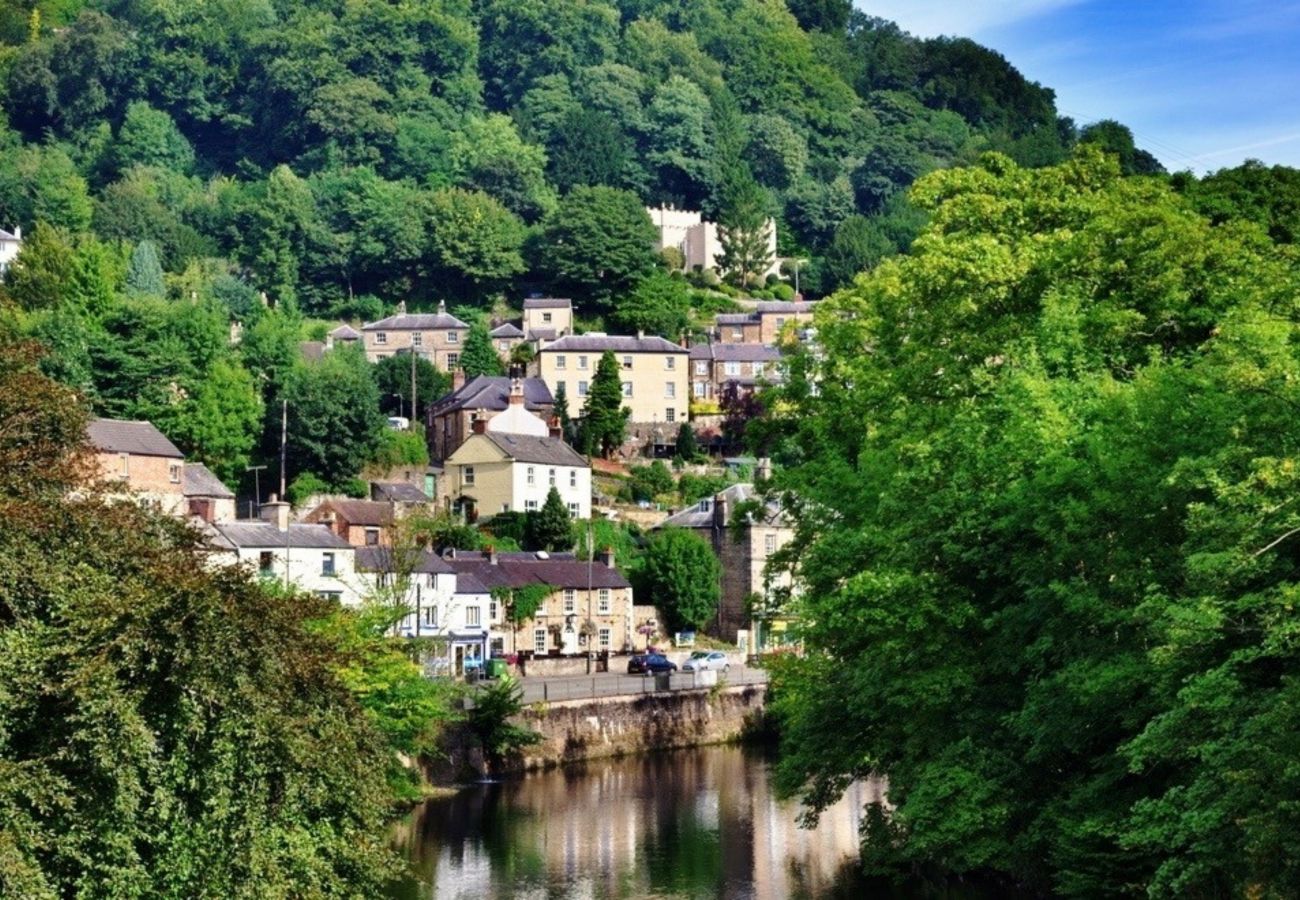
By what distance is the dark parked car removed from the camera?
241 feet

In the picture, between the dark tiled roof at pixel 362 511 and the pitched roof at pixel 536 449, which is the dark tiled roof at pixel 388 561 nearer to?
the dark tiled roof at pixel 362 511

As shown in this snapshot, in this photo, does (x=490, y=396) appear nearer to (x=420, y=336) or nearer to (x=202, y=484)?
(x=420, y=336)

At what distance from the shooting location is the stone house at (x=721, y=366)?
382 feet

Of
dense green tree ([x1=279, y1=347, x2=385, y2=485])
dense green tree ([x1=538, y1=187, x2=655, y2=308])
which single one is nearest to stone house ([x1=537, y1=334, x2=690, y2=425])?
dense green tree ([x1=538, y1=187, x2=655, y2=308])

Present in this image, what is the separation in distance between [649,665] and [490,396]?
31.3 m

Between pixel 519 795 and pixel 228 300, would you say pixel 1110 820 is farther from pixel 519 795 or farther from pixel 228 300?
pixel 228 300

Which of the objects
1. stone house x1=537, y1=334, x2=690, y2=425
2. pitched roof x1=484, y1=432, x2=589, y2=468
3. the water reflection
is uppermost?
stone house x1=537, y1=334, x2=690, y2=425

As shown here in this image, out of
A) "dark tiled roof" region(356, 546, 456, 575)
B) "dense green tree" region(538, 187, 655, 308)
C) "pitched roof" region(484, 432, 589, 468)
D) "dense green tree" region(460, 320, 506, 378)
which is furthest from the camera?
"dense green tree" region(538, 187, 655, 308)

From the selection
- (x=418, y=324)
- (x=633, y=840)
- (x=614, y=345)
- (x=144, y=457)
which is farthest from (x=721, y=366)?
(x=633, y=840)

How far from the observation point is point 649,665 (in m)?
74.1

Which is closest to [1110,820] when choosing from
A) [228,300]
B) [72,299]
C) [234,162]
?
[72,299]

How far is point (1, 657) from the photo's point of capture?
2662 cm

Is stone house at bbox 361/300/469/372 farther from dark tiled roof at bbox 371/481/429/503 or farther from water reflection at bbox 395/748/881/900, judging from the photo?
water reflection at bbox 395/748/881/900

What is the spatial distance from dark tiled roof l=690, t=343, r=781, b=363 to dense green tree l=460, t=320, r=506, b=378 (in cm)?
975
